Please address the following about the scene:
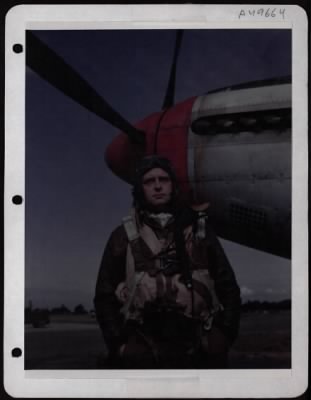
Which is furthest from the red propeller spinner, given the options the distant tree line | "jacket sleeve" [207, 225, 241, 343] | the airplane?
the distant tree line

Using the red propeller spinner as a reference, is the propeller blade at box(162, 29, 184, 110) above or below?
above

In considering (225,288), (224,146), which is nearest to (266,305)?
(225,288)

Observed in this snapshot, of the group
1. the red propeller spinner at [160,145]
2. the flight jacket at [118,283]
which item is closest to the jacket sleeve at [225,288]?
the flight jacket at [118,283]

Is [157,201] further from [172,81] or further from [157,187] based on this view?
[172,81]

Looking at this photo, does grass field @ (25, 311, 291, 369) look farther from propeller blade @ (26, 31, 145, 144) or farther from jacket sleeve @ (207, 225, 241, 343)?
propeller blade @ (26, 31, 145, 144)

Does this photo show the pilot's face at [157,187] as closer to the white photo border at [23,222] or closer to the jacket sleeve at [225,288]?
the jacket sleeve at [225,288]

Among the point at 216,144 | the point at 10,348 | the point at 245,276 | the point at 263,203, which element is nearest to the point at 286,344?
the point at 245,276
